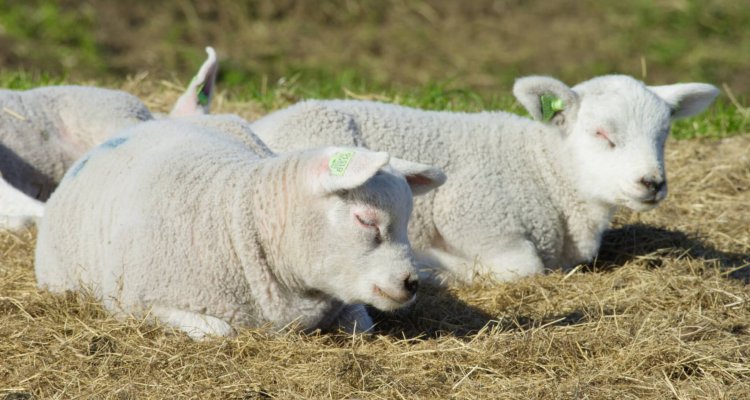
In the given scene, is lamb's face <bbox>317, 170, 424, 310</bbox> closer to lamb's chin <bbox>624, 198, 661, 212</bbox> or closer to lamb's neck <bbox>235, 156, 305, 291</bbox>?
lamb's neck <bbox>235, 156, 305, 291</bbox>

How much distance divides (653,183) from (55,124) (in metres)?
3.46

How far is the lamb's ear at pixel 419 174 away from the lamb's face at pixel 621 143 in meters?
1.66

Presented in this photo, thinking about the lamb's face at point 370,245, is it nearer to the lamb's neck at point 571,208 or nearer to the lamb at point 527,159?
the lamb at point 527,159

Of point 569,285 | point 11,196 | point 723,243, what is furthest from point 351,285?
point 723,243

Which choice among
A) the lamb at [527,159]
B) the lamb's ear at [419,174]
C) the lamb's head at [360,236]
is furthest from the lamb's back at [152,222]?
the lamb at [527,159]

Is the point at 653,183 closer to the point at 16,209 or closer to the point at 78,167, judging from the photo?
the point at 78,167

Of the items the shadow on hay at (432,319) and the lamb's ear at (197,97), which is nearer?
the shadow on hay at (432,319)

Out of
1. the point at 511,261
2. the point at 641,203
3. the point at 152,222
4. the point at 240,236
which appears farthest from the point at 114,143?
the point at 641,203

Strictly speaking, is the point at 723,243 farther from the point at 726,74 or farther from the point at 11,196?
the point at 726,74

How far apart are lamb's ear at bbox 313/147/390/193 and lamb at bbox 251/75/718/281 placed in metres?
1.79

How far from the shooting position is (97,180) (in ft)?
18.8

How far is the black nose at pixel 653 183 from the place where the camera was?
21.6 ft

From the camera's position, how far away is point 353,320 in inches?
216

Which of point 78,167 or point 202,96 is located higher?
point 78,167
